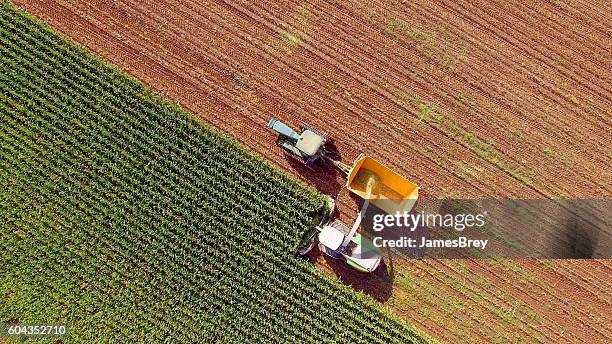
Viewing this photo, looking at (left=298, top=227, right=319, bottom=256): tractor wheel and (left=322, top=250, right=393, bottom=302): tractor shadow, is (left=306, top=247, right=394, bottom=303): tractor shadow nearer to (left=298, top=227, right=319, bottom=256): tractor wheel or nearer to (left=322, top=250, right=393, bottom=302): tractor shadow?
(left=322, top=250, right=393, bottom=302): tractor shadow

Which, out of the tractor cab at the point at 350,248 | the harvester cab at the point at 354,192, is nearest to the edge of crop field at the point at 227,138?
the harvester cab at the point at 354,192

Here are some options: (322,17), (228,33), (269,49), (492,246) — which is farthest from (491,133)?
(228,33)

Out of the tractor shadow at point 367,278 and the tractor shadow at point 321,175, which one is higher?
the tractor shadow at point 321,175

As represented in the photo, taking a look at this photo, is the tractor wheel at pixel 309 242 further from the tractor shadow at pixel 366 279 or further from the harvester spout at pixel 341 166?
the harvester spout at pixel 341 166

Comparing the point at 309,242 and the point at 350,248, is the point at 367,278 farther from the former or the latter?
the point at 309,242

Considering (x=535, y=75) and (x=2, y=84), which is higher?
(x=535, y=75)

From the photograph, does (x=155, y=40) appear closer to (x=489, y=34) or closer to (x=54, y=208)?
(x=54, y=208)

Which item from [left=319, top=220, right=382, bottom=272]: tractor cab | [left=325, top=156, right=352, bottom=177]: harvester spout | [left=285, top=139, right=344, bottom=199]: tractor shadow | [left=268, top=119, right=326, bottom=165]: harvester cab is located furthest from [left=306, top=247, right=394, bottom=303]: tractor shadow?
[left=268, top=119, right=326, bottom=165]: harvester cab
